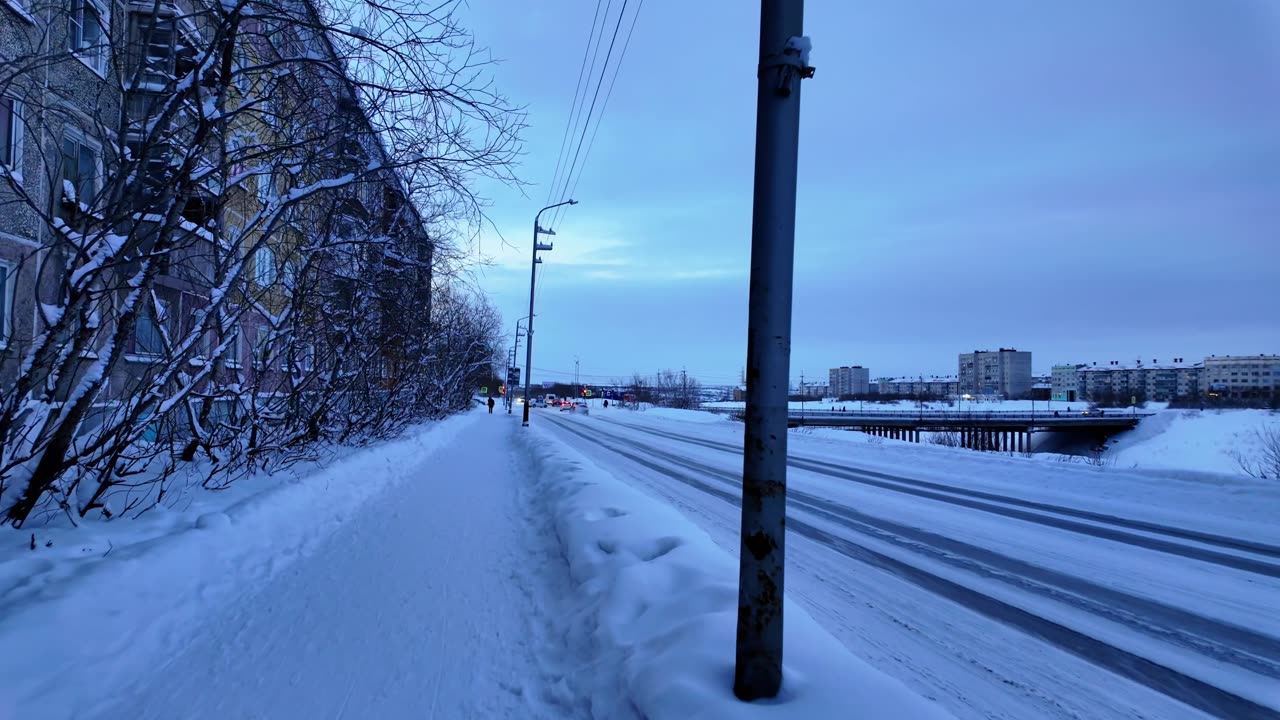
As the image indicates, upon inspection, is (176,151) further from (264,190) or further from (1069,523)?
(1069,523)

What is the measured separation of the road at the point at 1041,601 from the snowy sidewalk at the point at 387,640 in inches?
82.7

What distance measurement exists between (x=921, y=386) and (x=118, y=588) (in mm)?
175619

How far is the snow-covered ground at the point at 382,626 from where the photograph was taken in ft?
9.61

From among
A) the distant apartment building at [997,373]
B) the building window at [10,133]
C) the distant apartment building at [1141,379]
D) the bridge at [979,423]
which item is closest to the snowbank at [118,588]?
the building window at [10,133]

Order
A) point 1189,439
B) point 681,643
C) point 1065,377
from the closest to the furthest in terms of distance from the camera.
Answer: point 681,643
point 1189,439
point 1065,377

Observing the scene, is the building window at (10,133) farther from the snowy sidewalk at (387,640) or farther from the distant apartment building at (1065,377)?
the distant apartment building at (1065,377)

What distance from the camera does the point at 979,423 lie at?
55875 millimetres

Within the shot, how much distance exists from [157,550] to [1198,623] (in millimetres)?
7702

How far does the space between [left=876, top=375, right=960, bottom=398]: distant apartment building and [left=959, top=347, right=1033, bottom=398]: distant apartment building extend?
307 centimetres

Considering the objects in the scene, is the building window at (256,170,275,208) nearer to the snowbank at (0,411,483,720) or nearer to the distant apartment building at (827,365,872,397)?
the snowbank at (0,411,483,720)

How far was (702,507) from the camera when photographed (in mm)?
8805

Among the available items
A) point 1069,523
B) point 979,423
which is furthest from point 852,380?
point 1069,523

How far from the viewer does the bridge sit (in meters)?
53.5

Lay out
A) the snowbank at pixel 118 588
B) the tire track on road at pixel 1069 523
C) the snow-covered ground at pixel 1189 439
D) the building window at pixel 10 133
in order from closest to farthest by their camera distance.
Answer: the snowbank at pixel 118 588 < the building window at pixel 10 133 < the tire track on road at pixel 1069 523 < the snow-covered ground at pixel 1189 439
